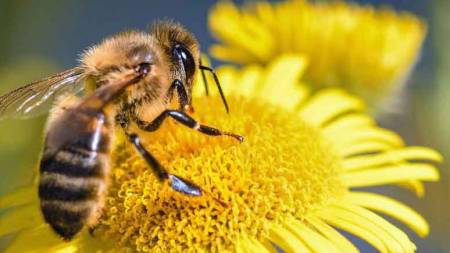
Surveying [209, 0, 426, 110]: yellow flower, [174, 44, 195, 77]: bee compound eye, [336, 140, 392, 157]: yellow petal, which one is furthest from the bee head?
[209, 0, 426, 110]: yellow flower

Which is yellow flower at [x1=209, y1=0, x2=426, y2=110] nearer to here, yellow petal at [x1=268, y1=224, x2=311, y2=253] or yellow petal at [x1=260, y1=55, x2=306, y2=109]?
yellow petal at [x1=260, y1=55, x2=306, y2=109]

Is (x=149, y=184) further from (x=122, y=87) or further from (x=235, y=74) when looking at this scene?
(x=235, y=74)

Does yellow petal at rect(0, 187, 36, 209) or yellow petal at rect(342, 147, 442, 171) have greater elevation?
yellow petal at rect(342, 147, 442, 171)

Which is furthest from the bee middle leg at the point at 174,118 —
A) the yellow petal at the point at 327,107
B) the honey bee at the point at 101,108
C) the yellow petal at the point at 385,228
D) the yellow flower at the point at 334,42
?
the yellow flower at the point at 334,42

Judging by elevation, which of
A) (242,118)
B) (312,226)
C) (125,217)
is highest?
(242,118)

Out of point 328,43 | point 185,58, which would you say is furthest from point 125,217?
point 328,43

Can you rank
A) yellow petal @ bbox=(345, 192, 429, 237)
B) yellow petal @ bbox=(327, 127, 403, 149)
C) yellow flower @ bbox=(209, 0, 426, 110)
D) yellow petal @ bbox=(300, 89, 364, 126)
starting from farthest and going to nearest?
1. yellow flower @ bbox=(209, 0, 426, 110)
2. yellow petal @ bbox=(300, 89, 364, 126)
3. yellow petal @ bbox=(327, 127, 403, 149)
4. yellow petal @ bbox=(345, 192, 429, 237)
